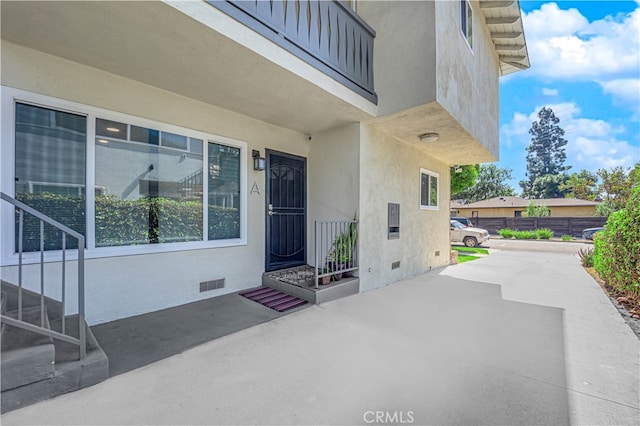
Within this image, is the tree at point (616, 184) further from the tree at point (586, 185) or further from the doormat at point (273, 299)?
the doormat at point (273, 299)

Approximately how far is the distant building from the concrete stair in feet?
91.2

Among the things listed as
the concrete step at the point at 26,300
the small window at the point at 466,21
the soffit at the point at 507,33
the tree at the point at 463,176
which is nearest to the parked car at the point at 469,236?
the tree at the point at 463,176

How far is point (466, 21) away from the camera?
5148 millimetres

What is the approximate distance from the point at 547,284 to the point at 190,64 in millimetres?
7420

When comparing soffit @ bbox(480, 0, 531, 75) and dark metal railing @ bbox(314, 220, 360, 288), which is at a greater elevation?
soffit @ bbox(480, 0, 531, 75)

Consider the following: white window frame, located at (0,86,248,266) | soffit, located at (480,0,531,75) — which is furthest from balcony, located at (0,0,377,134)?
soffit, located at (480,0,531,75)

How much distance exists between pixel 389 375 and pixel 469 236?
12878 millimetres

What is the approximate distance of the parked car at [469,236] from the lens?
12898 mm

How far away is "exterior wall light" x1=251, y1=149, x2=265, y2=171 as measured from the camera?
4.60 meters

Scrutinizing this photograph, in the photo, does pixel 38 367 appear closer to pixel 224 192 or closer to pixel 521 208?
pixel 224 192

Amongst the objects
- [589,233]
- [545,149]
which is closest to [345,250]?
[589,233]

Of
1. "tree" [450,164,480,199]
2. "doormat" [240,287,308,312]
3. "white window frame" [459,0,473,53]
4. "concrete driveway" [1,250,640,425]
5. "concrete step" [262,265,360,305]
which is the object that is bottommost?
"concrete driveway" [1,250,640,425]

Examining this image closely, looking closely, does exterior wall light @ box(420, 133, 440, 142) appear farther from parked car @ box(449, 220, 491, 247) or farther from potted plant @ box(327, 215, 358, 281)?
parked car @ box(449, 220, 491, 247)

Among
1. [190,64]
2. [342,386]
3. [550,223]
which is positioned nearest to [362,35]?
[190,64]
